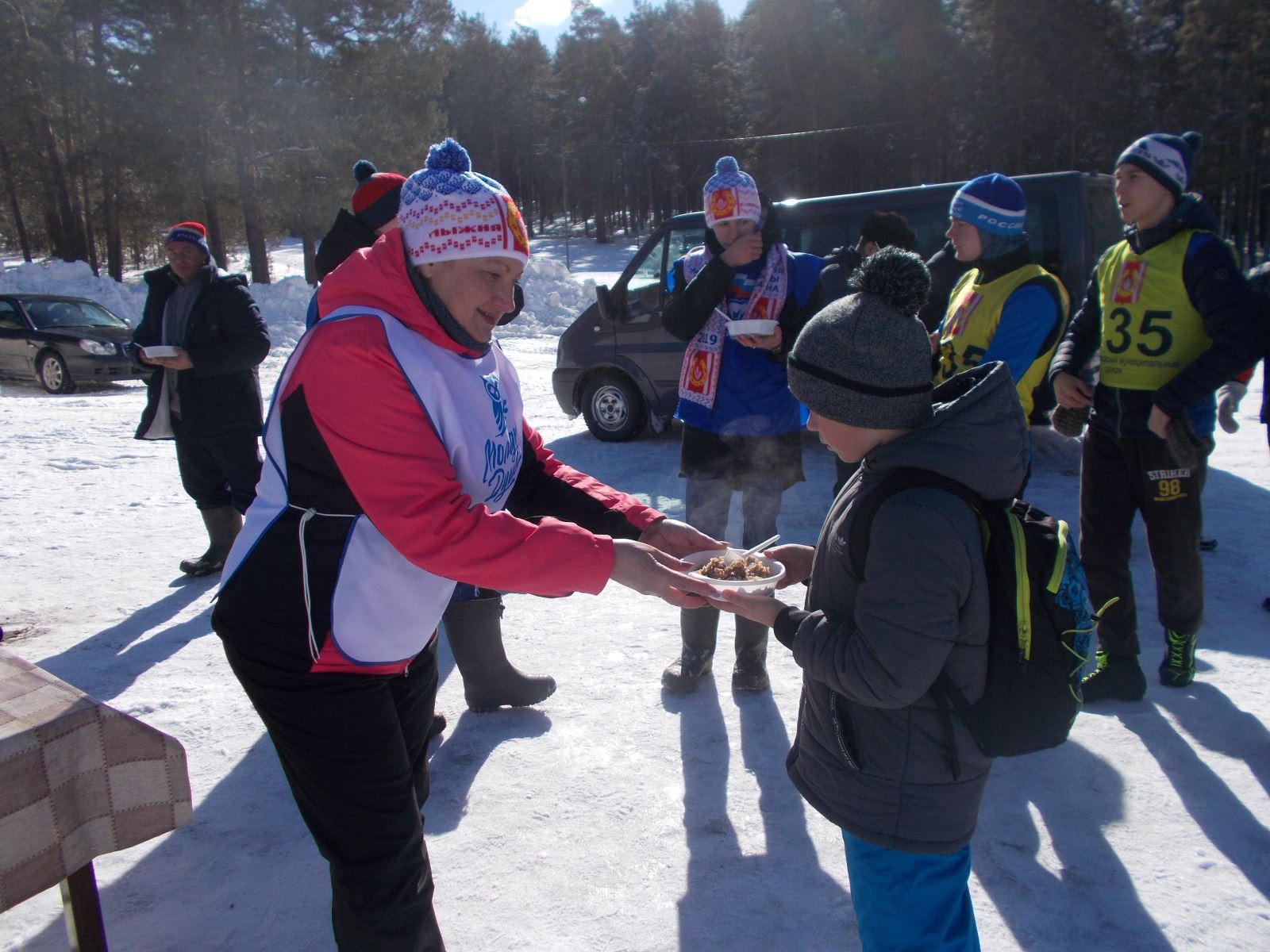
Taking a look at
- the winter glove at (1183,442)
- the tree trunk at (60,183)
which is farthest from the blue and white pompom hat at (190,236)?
the tree trunk at (60,183)

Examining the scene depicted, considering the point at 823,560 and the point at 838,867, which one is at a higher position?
the point at 823,560

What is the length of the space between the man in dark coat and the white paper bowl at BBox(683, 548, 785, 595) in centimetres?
336

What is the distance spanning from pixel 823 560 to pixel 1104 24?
3450 centimetres

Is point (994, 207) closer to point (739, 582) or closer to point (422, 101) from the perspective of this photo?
point (739, 582)

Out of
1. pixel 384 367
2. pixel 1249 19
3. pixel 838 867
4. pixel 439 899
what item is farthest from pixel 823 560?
pixel 1249 19

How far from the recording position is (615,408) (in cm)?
890

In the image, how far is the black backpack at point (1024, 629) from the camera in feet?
5.56

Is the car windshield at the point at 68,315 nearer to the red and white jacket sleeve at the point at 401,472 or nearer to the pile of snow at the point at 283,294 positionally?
the pile of snow at the point at 283,294

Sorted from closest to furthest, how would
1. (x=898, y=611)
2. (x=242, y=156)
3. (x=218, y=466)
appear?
1. (x=898, y=611)
2. (x=218, y=466)
3. (x=242, y=156)

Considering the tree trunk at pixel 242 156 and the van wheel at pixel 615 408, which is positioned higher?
the tree trunk at pixel 242 156

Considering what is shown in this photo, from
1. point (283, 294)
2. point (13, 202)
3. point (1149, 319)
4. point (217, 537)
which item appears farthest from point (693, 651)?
point (13, 202)

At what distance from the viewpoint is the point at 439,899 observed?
2.62m

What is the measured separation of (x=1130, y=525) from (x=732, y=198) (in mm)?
2090

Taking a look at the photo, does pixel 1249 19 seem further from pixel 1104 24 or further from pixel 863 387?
pixel 863 387
